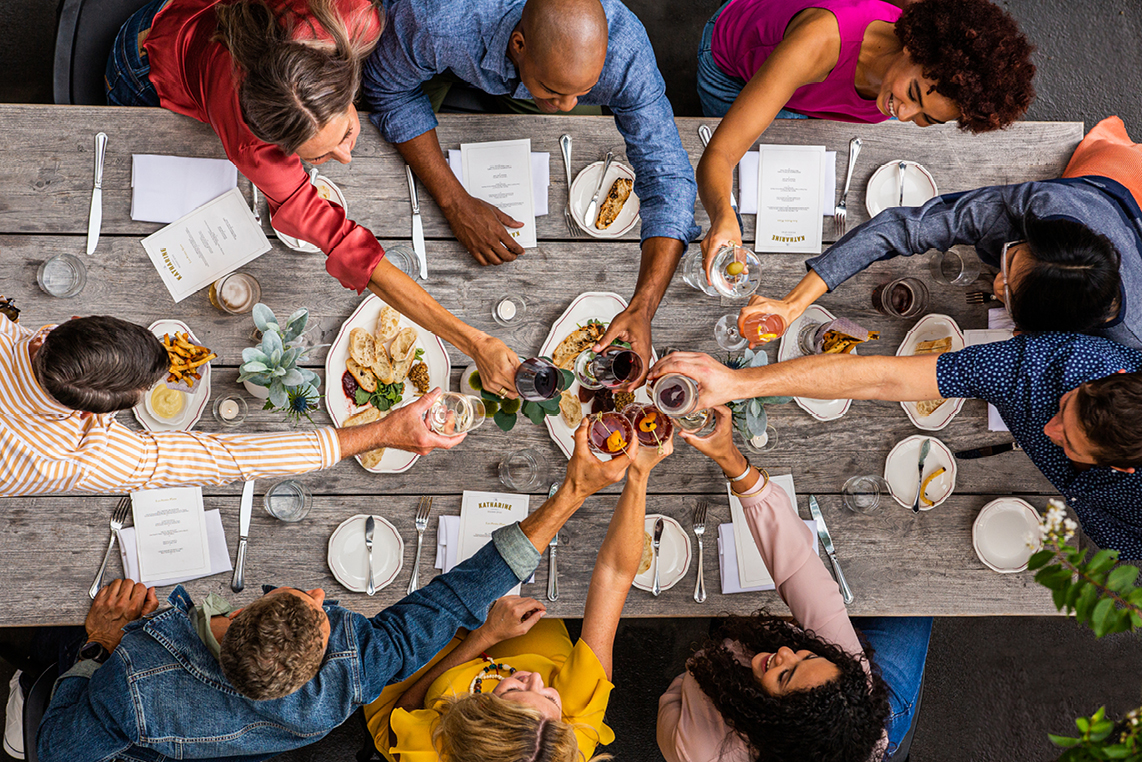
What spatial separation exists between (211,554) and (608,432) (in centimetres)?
120

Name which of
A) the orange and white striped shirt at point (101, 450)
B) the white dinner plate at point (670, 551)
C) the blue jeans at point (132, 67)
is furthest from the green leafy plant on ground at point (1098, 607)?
the blue jeans at point (132, 67)

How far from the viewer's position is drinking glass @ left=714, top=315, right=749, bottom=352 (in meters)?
2.11

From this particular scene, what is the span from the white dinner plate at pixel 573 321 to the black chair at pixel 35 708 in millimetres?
1564

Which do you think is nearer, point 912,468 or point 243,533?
point 243,533

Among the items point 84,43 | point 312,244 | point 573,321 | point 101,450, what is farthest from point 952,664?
point 84,43

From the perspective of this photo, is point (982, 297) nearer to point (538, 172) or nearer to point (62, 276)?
point (538, 172)

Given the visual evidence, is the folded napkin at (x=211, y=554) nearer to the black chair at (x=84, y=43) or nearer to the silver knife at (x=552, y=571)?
the silver knife at (x=552, y=571)

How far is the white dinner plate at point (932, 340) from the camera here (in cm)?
210

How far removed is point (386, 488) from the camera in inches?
81.5

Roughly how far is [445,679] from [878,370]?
1.51 m

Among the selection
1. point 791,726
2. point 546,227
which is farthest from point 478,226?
point 791,726

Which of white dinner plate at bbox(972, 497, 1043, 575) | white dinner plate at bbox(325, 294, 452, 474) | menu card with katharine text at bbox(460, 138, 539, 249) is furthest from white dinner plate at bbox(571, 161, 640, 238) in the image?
white dinner plate at bbox(972, 497, 1043, 575)

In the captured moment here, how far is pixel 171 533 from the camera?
199cm

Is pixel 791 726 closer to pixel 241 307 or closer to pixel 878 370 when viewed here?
pixel 878 370
